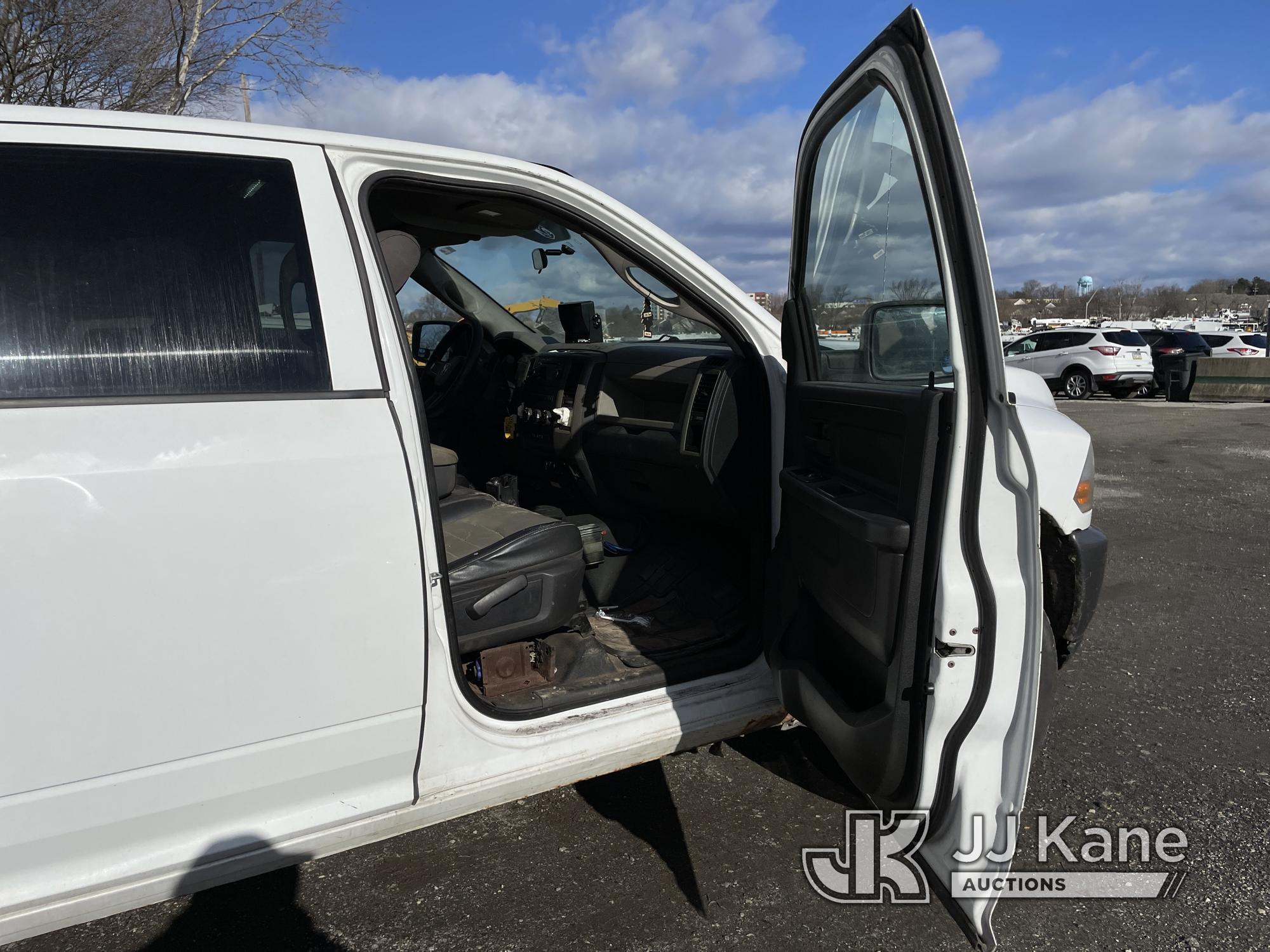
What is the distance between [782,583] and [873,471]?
51 cm

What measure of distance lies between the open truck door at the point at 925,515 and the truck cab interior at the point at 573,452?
50 cm

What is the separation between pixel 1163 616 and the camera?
4137 millimetres

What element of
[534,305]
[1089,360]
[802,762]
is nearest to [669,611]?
[802,762]

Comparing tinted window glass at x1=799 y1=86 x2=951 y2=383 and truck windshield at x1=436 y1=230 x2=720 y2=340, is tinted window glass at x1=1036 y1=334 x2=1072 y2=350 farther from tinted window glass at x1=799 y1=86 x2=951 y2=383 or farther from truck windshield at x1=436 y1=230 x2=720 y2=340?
tinted window glass at x1=799 y1=86 x2=951 y2=383

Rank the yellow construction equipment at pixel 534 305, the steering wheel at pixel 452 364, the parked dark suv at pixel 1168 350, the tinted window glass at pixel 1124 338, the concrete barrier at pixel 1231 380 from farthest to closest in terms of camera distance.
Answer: the tinted window glass at pixel 1124 338 < the parked dark suv at pixel 1168 350 < the concrete barrier at pixel 1231 380 < the steering wheel at pixel 452 364 < the yellow construction equipment at pixel 534 305

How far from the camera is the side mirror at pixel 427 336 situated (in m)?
4.16

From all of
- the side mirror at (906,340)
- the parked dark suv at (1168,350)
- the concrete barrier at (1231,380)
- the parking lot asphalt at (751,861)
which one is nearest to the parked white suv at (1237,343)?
the parked dark suv at (1168,350)

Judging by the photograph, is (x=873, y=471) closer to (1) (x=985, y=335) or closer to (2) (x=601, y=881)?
(1) (x=985, y=335)

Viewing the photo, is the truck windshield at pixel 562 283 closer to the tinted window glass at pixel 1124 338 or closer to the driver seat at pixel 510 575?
the driver seat at pixel 510 575

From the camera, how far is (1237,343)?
2181 cm

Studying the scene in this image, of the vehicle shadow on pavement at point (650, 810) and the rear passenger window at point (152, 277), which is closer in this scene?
the rear passenger window at point (152, 277)

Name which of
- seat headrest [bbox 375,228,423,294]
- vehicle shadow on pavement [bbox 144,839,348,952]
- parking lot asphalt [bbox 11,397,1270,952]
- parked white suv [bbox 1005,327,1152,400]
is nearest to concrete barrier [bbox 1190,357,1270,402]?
parked white suv [bbox 1005,327,1152,400]

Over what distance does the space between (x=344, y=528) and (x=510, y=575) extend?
719mm

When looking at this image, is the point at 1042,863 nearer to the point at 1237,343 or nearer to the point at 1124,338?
the point at 1124,338
